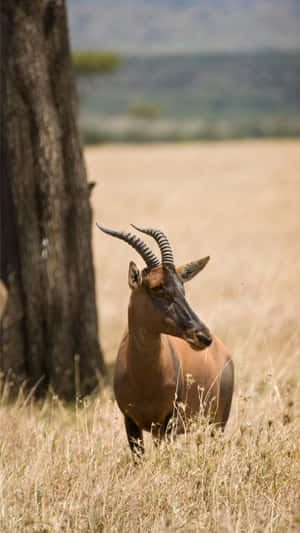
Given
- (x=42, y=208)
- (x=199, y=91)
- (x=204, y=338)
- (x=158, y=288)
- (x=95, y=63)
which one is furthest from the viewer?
(x=199, y=91)

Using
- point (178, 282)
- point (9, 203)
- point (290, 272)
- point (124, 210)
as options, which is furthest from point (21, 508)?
point (124, 210)

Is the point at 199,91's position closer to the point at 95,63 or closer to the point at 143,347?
the point at 95,63

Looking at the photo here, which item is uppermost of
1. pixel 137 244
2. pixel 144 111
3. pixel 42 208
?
pixel 144 111

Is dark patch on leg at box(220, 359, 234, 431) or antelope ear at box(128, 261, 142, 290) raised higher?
antelope ear at box(128, 261, 142, 290)

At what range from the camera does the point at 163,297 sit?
3.86 meters

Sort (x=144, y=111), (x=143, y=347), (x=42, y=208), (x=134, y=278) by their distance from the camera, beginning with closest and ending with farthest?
(x=134, y=278) < (x=143, y=347) < (x=42, y=208) < (x=144, y=111)

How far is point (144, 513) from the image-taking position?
368cm

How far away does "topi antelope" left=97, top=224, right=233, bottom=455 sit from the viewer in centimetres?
381

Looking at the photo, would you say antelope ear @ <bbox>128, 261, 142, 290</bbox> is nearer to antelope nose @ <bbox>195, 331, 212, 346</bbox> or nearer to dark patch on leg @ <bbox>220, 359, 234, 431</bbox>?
antelope nose @ <bbox>195, 331, 212, 346</bbox>

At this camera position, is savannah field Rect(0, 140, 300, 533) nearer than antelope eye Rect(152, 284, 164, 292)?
Yes

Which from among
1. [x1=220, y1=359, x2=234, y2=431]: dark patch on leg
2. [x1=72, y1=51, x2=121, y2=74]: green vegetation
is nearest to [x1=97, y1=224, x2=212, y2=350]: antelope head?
[x1=220, y1=359, x2=234, y2=431]: dark patch on leg

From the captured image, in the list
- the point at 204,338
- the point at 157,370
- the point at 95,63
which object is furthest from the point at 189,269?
the point at 95,63

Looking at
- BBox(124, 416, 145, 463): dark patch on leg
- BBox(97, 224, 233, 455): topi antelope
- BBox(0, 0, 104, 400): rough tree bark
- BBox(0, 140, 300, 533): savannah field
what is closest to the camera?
BBox(0, 140, 300, 533): savannah field

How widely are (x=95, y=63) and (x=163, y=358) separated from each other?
54721mm
